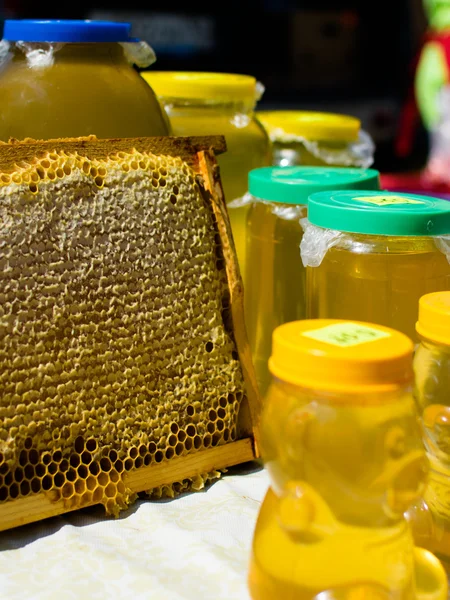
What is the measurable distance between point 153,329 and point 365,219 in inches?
9.0

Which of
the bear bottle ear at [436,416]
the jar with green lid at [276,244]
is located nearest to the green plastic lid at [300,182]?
the jar with green lid at [276,244]

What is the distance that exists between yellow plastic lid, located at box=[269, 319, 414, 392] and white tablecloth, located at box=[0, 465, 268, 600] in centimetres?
19

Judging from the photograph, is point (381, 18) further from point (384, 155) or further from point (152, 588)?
point (152, 588)

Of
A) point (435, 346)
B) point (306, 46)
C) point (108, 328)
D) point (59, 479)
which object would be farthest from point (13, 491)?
point (306, 46)

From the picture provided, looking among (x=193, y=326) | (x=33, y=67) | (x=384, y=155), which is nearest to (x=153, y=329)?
(x=193, y=326)

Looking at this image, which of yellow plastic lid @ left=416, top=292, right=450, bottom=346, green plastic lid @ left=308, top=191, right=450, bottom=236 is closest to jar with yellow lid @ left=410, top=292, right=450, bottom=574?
yellow plastic lid @ left=416, top=292, right=450, bottom=346

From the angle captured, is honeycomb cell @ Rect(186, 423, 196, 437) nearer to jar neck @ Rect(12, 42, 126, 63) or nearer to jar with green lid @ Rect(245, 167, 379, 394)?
jar with green lid @ Rect(245, 167, 379, 394)

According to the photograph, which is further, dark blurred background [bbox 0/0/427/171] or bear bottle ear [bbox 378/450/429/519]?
dark blurred background [bbox 0/0/427/171]

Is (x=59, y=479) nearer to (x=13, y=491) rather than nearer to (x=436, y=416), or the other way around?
(x=13, y=491)

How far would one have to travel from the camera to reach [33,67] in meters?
0.79

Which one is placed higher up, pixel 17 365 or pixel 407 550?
pixel 17 365

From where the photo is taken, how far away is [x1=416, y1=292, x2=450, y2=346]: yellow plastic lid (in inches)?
22.8

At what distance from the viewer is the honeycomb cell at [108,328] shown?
661 millimetres

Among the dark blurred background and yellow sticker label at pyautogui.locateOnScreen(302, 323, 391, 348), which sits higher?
the dark blurred background
